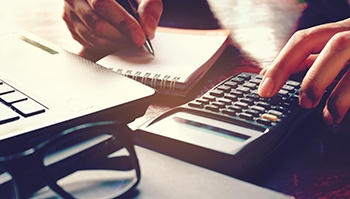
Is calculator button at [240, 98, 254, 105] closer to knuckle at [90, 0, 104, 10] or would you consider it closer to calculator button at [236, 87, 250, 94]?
calculator button at [236, 87, 250, 94]

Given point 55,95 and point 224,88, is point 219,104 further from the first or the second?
point 55,95

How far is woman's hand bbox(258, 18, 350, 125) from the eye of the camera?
51cm

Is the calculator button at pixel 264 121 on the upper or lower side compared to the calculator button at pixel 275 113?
upper

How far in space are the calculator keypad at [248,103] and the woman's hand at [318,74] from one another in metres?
0.01

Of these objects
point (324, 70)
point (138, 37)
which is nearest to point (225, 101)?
point (324, 70)

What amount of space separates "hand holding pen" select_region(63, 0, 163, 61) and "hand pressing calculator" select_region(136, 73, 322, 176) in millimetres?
239

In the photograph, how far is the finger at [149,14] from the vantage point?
75cm

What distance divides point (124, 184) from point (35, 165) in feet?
0.25

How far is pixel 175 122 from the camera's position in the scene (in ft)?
1.56

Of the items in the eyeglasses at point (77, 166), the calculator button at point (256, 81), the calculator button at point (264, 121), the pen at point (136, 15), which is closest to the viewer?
the eyeglasses at point (77, 166)

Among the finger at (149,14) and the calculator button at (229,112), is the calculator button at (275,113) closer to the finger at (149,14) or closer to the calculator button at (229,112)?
the calculator button at (229,112)

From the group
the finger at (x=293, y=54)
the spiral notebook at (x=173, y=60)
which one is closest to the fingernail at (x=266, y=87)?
the finger at (x=293, y=54)

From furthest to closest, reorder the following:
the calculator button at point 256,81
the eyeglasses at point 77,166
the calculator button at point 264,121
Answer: the calculator button at point 256,81 → the calculator button at point 264,121 → the eyeglasses at point 77,166


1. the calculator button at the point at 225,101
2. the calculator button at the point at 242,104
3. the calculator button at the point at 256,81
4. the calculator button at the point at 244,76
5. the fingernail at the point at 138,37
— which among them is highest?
the fingernail at the point at 138,37
